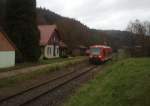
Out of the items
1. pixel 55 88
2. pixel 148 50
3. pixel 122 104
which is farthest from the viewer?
pixel 148 50

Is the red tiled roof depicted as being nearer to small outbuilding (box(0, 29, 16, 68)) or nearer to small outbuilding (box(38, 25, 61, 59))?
small outbuilding (box(38, 25, 61, 59))

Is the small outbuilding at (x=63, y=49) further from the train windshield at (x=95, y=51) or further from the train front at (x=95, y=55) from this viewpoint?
the train front at (x=95, y=55)

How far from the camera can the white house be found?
3288cm

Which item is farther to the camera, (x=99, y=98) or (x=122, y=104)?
(x=99, y=98)

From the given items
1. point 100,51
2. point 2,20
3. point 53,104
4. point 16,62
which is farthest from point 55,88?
point 100,51

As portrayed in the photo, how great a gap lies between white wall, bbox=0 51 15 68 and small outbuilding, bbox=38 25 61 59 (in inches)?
700

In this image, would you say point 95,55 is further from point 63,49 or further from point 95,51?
point 63,49

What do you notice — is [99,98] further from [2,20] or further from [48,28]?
[48,28]

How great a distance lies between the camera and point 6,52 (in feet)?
111

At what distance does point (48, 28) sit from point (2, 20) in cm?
1966

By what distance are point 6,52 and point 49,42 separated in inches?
925

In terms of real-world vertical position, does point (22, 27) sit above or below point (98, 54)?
above

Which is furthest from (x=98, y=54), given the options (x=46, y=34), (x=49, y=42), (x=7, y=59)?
(x=7, y=59)

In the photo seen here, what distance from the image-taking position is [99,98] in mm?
13031
